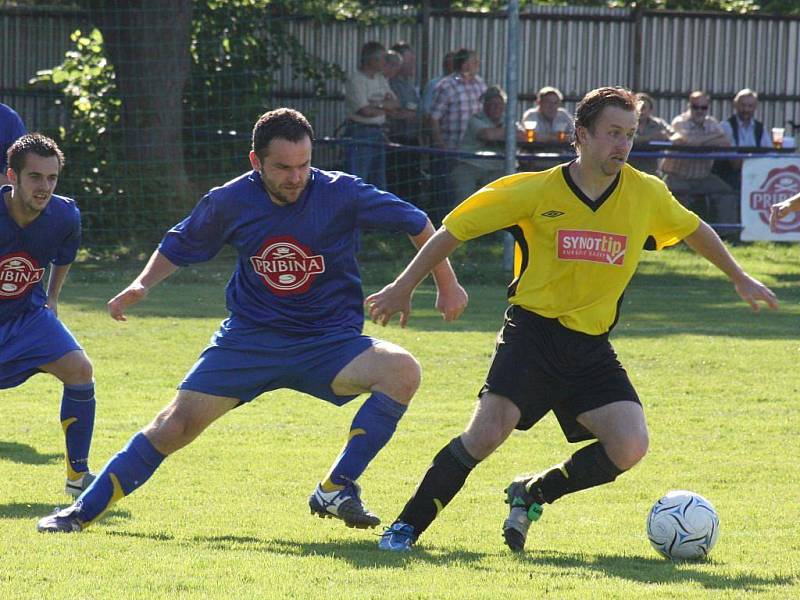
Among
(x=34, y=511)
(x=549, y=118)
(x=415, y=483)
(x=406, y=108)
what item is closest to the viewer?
(x=34, y=511)

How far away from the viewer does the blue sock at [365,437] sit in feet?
18.1

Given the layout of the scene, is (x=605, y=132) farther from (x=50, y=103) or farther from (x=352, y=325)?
(x=50, y=103)

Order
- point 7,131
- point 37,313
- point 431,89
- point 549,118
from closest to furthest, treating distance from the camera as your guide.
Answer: point 37,313
point 7,131
point 549,118
point 431,89

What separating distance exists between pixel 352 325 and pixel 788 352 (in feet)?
19.5

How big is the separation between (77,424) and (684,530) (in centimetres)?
281

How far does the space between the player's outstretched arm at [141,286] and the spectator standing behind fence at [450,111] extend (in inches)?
412

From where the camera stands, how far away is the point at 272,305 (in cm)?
584

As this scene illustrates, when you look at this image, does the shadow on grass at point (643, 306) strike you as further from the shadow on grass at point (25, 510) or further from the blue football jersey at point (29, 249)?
the shadow on grass at point (25, 510)

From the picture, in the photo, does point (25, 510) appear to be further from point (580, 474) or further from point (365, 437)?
point (580, 474)

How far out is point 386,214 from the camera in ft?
18.9

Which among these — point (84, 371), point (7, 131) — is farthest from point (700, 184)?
point (84, 371)

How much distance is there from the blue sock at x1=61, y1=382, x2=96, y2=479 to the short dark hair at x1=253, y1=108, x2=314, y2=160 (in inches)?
64.7

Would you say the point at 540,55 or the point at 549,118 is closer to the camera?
the point at 549,118

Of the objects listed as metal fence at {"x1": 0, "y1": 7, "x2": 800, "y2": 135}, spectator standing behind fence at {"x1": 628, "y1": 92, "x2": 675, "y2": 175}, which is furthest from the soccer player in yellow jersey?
metal fence at {"x1": 0, "y1": 7, "x2": 800, "y2": 135}
